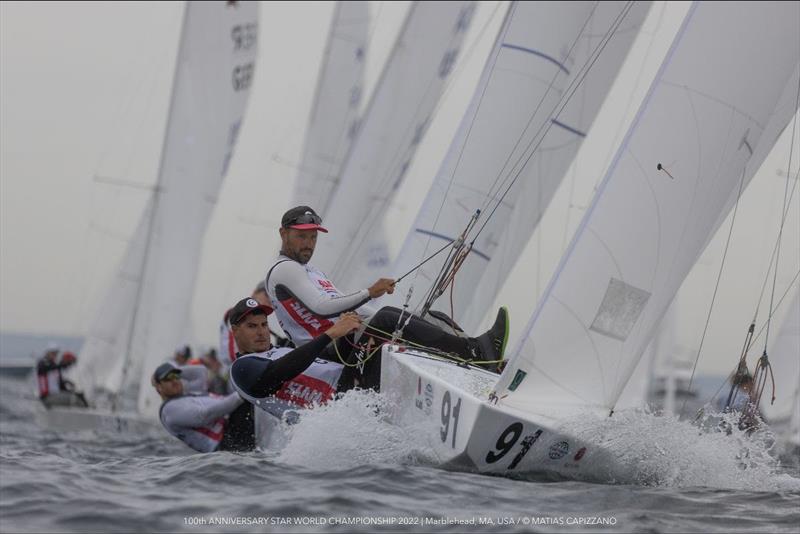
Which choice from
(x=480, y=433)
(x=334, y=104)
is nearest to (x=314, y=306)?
(x=480, y=433)

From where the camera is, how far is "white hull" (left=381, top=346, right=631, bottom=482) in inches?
219

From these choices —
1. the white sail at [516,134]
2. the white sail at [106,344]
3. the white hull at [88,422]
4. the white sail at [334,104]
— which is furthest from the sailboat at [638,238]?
the white sail at [106,344]

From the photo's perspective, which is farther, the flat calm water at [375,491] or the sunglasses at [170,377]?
the sunglasses at [170,377]

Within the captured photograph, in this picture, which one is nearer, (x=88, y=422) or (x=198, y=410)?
(x=198, y=410)

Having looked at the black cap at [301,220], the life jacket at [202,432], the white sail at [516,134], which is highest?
the white sail at [516,134]

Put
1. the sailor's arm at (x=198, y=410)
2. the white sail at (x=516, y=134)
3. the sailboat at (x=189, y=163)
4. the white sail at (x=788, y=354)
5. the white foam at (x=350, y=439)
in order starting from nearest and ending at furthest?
→ 1. the white foam at (x=350, y=439)
2. the sailor's arm at (x=198, y=410)
3. the white sail at (x=788, y=354)
4. the white sail at (x=516, y=134)
5. the sailboat at (x=189, y=163)

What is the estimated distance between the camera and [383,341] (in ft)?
21.8

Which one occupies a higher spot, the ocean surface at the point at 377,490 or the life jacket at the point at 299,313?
the life jacket at the point at 299,313

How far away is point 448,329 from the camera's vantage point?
7.30 meters

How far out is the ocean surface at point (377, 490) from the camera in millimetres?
4621

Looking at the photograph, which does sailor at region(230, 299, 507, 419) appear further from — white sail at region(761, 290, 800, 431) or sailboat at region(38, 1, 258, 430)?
sailboat at region(38, 1, 258, 430)

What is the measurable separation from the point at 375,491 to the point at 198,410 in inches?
106

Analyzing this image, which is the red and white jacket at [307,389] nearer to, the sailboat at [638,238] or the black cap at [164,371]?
the sailboat at [638,238]

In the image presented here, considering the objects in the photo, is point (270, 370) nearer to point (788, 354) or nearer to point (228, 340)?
point (228, 340)
